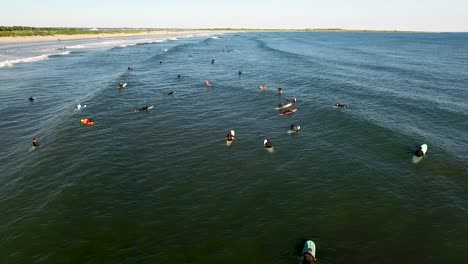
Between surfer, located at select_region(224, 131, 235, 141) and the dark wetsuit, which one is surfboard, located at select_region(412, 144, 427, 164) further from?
the dark wetsuit

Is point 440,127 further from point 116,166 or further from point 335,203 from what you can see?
point 116,166

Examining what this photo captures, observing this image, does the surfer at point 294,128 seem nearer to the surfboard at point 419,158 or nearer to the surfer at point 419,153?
the surfboard at point 419,158

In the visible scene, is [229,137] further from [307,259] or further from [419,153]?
[307,259]

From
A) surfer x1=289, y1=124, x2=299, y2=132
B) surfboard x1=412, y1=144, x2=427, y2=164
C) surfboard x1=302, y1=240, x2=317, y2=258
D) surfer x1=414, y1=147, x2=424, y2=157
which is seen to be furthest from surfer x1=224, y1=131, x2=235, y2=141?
surfer x1=414, y1=147, x2=424, y2=157

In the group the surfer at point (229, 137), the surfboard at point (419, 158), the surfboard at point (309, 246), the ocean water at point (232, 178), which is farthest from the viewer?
the surfer at point (229, 137)

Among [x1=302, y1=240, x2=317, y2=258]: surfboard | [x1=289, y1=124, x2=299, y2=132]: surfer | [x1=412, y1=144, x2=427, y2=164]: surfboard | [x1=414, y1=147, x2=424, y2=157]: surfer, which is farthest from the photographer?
[x1=289, y1=124, x2=299, y2=132]: surfer

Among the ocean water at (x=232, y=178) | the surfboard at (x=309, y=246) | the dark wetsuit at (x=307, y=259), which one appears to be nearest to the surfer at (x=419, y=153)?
the ocean water at (x=232, y=178)

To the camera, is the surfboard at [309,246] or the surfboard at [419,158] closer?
the surfboard at [309,246]

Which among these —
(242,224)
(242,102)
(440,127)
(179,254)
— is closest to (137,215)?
(179,254)
